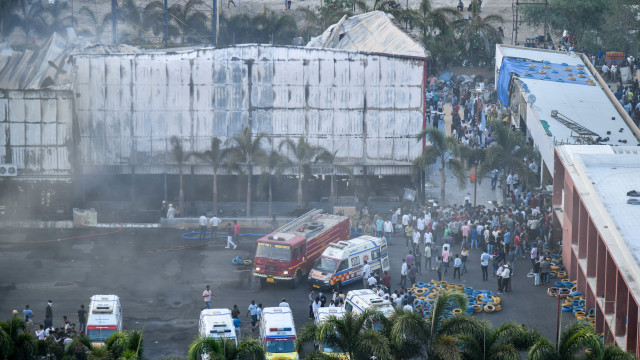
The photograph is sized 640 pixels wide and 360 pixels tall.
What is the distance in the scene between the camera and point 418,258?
50062 millimetres

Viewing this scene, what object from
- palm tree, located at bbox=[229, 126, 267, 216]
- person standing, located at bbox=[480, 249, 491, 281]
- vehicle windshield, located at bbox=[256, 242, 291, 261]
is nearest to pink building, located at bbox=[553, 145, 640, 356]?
person standing, located at bbox=[480, 249, 491, 281]

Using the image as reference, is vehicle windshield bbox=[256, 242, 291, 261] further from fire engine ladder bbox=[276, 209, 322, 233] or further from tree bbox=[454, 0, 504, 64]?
tree bbox=[454, 0, 504, 64]

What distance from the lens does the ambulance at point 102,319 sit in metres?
39.5

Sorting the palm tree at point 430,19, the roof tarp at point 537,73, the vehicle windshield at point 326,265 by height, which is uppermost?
the palm tree at point 430,19

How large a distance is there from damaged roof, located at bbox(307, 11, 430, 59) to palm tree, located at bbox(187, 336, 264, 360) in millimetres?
30939

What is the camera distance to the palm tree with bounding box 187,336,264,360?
102 feet

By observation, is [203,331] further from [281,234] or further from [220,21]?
[220,21]

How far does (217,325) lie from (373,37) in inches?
1216

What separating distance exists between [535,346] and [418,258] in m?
19.0

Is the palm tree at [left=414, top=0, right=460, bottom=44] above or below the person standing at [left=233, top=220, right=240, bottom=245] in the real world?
above

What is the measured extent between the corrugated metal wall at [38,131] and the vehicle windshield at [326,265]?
17.3 meters

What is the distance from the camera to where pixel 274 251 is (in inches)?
1889

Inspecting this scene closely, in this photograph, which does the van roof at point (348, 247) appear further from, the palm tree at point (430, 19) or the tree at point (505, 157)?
the palm tree at point (430, 19)

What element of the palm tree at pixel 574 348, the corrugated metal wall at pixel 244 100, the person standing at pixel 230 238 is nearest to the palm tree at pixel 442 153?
the corrugated metal wall at pixel 244 100
